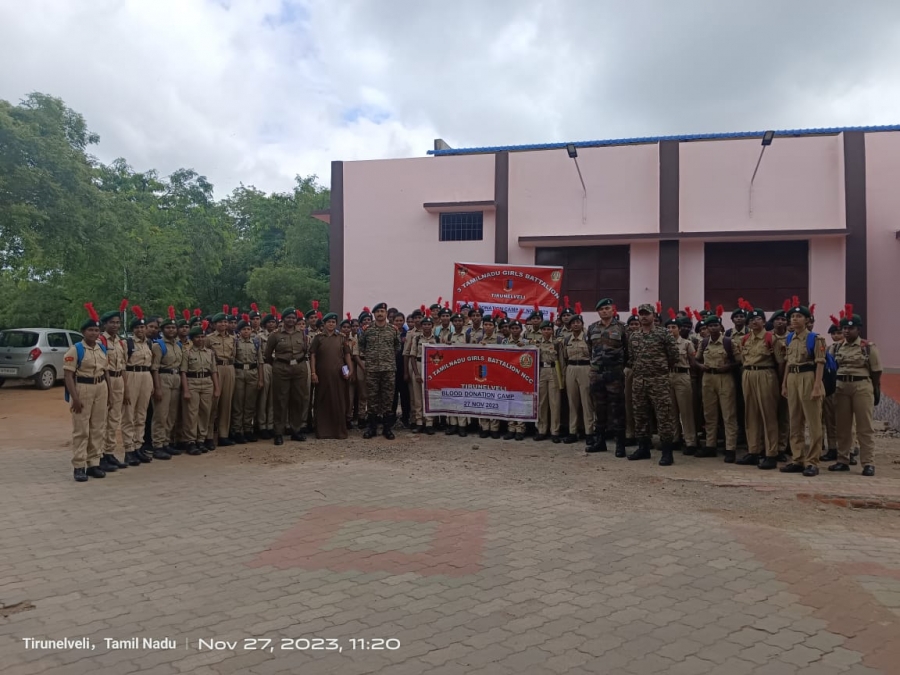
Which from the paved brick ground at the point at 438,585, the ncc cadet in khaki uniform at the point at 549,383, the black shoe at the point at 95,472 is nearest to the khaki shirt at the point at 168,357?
the black shoe at the point at 95,472

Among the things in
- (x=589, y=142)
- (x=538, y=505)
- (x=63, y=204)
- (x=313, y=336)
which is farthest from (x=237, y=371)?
A: (x=589, y=142)

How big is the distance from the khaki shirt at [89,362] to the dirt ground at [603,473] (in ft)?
4.08

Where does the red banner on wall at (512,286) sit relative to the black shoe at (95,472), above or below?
above

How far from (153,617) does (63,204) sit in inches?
545

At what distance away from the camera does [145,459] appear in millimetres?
7578

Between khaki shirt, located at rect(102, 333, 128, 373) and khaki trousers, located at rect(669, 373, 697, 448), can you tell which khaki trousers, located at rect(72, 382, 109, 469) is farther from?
khaki trousers, located at rect(669, 373, 697, 448)

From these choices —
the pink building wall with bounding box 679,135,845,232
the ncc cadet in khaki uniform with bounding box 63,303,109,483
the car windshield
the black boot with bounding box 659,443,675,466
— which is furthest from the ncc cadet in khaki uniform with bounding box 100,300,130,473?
the pink building wall with bounding box 679,135,845,232

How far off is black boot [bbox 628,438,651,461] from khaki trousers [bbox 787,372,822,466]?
4.93 ft

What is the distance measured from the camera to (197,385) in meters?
8.11

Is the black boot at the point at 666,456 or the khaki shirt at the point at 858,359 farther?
the black boot at the point at 666,456

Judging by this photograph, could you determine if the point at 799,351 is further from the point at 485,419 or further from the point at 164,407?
the point at 164,407

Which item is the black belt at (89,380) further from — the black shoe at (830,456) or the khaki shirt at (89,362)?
the black shoe at (830,456)

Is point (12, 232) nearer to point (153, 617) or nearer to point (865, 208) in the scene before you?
point (153, 617)

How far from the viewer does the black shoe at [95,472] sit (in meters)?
6.81
